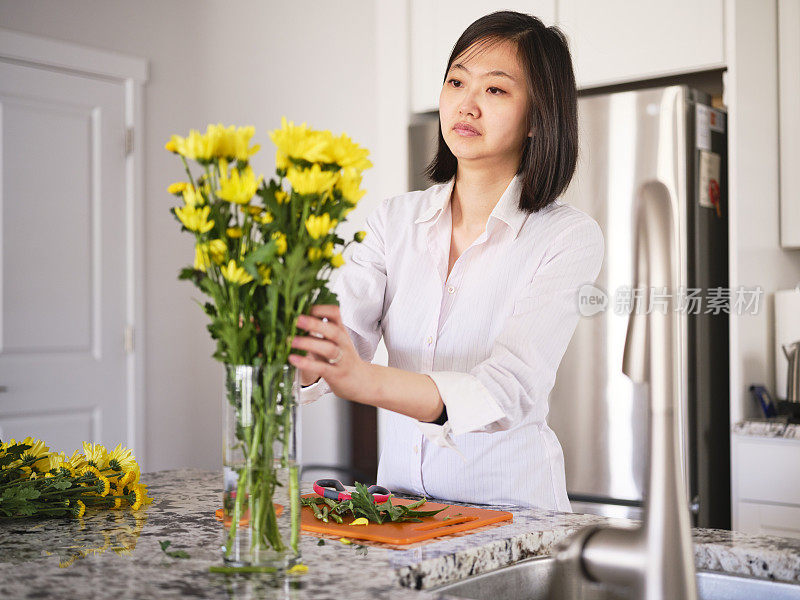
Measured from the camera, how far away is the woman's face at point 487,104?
1.42 m

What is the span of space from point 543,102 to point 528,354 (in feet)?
1.47

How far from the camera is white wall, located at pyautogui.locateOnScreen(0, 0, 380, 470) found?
375 cm

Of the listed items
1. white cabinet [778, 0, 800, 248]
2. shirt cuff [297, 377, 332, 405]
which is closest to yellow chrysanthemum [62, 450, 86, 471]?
shirt cuff [297, 377, 332, 405]

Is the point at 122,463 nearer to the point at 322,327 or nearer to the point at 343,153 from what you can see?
Result: the point at 322,327

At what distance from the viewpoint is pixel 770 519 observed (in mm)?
2428

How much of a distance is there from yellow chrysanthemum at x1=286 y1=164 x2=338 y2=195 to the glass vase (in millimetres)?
163

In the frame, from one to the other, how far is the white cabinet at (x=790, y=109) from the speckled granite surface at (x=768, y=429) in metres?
0.61

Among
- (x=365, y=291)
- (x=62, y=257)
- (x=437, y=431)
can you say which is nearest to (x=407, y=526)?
(x=437, y=431)

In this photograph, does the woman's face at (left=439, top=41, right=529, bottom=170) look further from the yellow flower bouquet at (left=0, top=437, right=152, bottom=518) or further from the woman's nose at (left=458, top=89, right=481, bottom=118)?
the yellow flower bouquet at (left=0, top=437, right=152, bottom=518)

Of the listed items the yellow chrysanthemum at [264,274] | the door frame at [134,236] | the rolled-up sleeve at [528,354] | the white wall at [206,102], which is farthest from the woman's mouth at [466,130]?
the door frame at [134,236]

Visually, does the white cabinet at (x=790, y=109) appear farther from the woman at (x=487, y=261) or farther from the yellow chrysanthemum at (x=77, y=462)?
the yellow chrysanthemum at (x=77, y=462)

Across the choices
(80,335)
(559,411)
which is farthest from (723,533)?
(80,335)

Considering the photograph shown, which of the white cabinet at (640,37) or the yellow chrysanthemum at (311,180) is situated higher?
the white cabinet at (640,37)

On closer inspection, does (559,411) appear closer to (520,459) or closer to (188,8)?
(520,459)
